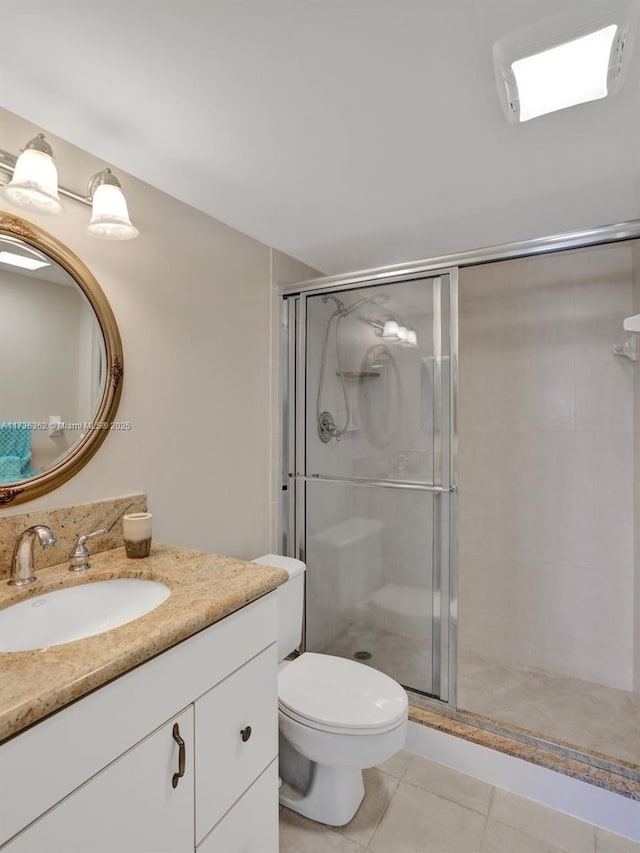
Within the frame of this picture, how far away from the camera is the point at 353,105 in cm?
126

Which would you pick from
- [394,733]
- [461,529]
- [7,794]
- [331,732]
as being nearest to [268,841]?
[331,732]

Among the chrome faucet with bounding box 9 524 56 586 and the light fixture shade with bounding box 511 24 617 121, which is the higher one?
the light fixture shade with bounding box 511 24 617 121

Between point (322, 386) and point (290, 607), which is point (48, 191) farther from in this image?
point (290, 607)

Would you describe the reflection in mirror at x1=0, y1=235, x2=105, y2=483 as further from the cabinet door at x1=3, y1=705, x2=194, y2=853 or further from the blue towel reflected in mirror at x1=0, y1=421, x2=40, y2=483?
the cabinet door at x1=3, y1=705, x2=194, y2=853

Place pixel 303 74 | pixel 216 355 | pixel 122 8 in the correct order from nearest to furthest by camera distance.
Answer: pixel 122 8 < pixel 303 74 < pixel 216 355

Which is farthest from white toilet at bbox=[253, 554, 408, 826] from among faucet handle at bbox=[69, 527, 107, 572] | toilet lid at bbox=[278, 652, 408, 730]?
faucet handle at bbox=[69, 527, 107, 572]

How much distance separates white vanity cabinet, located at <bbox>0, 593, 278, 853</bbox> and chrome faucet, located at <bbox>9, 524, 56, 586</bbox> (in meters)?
0.48

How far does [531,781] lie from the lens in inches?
65.7

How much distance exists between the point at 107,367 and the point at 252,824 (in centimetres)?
135

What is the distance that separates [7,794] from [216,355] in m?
1.53

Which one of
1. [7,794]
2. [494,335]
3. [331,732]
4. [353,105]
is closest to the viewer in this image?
[7,794]

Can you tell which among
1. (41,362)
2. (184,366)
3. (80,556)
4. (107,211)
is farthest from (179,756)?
(107,211)

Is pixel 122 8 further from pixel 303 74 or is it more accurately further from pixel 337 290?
pixel 337 290

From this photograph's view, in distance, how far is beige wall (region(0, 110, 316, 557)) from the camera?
1.48 metres
